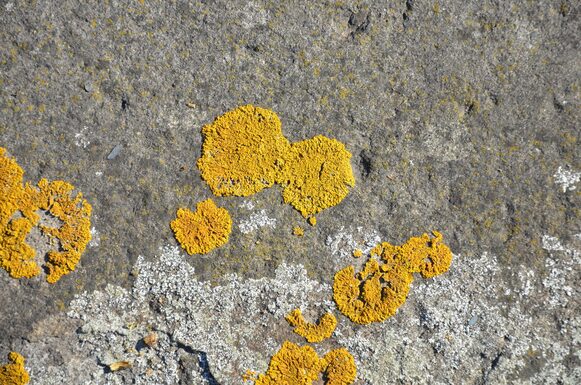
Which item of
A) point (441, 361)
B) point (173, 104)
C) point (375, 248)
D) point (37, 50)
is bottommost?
point (441, 361)

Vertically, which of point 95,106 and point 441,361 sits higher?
point 95,106

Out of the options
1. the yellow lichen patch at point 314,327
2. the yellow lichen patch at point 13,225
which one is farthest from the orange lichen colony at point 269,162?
the yellow lichen patch at point 13,225

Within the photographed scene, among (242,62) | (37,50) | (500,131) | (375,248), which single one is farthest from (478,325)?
(37,50)

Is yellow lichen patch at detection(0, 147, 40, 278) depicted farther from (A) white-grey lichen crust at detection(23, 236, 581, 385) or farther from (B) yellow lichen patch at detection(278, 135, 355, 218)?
(B) yellow lichen patch at detection(278, 135, 355, 218)

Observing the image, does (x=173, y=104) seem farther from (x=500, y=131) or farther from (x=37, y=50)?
(x=500, y=131)

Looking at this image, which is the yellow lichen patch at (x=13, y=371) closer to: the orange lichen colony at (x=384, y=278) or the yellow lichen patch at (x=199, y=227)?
the yellow lichen patch at (x=199, y=227)

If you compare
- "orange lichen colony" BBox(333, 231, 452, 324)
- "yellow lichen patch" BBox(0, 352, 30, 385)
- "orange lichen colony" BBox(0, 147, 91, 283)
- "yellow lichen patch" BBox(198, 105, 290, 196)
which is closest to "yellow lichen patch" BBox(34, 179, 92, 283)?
"orange lichen colony" BBox(0, 147, 91, 283)
